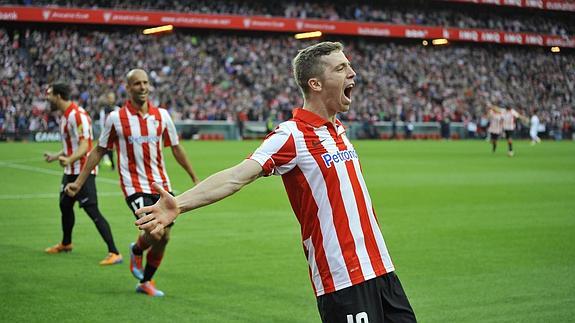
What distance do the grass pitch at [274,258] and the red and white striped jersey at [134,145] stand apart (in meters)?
1.17

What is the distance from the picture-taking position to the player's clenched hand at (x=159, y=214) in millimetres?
3336

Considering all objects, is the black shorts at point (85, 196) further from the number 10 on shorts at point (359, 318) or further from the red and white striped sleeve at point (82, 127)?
the number 10 on shorts at point (359, 318)

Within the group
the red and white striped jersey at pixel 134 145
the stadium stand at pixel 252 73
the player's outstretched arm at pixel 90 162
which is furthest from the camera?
the stadium stand at pixel 252 73

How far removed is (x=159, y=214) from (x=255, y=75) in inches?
1788

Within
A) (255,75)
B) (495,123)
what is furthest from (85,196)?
(255,75)

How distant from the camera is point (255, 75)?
48.4 metres

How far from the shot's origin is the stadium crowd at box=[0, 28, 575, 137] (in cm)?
4125

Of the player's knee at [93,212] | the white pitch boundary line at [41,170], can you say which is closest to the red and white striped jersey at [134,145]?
the player's knee at [93,212]

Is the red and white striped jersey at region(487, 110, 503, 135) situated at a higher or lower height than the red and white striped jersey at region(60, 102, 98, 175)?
lower

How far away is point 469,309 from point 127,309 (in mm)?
3266

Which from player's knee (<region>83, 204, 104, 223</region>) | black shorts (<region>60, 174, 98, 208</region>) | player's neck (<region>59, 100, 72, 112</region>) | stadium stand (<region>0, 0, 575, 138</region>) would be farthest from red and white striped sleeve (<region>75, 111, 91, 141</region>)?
stadium stand (<region>0, 0, 575, 138</region>)

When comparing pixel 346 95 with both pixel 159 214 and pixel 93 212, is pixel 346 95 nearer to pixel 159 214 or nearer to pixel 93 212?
pixel 159 214

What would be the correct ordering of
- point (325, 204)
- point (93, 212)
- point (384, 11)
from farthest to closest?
point (384, 11) < point (93, 212) < point (325, 204)

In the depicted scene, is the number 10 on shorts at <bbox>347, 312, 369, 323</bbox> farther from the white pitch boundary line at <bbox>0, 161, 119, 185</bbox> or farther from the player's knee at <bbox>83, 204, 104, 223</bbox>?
the white pitch boundary line at <bbox>0, 161, 119, 185</bbox>
